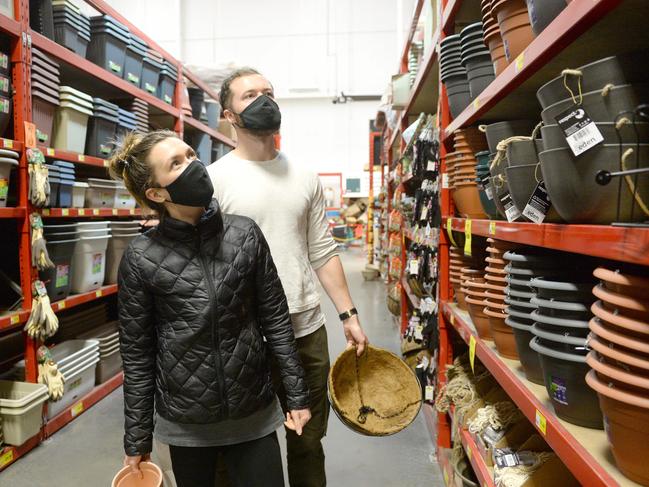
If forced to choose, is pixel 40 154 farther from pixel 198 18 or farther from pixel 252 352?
pixel 198 18

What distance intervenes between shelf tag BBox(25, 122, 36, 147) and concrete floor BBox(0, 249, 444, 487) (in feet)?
5.45

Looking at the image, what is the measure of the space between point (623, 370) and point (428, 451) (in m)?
2.12

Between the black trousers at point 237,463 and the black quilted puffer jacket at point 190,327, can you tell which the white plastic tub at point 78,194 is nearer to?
the black quilted puffer jacket at point 190,327

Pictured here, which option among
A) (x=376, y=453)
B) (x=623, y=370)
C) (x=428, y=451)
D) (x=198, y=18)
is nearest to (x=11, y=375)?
(x=376, y=453)

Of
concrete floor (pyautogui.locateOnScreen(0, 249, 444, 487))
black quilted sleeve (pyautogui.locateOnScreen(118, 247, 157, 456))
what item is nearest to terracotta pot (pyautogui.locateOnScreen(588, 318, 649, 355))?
black quilted sleeve (pyautogui.locateOnScreen(118, 247, 157, 456))

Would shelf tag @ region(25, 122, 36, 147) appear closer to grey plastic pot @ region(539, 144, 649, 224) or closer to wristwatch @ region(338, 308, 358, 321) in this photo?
wristwatch @ region(338, 308, 358, 321)

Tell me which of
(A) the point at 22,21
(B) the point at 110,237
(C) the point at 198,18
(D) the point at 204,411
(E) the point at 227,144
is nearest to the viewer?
(D) the point at 204,411

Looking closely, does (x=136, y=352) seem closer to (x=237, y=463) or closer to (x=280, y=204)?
(x=237, y=463)

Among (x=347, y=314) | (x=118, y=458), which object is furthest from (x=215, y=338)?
(x=118, y=458)

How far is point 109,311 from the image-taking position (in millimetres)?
4039

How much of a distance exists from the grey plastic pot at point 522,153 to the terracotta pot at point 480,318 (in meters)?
0.60

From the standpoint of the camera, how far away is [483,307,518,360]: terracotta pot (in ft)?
4.73

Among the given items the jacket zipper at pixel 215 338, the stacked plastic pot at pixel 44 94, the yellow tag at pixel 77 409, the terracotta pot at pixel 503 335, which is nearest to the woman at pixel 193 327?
the jacket zipper at pixel 215 338

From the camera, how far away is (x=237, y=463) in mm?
1415
